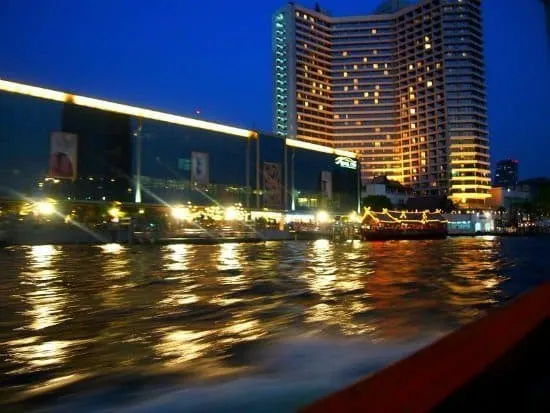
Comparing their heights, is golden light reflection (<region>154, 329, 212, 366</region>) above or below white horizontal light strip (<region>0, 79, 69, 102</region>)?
below

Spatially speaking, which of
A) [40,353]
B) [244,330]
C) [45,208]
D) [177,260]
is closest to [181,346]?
[244,330]

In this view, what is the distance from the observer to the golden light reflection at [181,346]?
15.8 feet

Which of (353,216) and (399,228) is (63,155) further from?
(353,216)

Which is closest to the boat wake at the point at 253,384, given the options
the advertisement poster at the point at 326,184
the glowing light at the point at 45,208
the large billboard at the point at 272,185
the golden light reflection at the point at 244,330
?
the golden light reflection at the point at 244,330

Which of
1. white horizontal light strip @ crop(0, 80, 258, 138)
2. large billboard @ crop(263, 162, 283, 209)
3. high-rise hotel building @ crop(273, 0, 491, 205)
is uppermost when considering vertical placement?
high-rise hotel building @ crop(273, 0, 491, 205)

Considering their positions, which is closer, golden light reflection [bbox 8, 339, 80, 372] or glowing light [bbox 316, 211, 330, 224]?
golden light reflection [bbox 8, 339, 80, 372]

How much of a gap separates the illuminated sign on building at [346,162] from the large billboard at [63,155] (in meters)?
41.4

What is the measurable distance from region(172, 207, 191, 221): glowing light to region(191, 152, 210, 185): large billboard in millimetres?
3475

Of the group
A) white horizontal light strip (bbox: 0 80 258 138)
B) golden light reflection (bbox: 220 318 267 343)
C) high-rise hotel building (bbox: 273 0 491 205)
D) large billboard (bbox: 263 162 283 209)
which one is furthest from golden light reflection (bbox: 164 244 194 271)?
high-rise hotel building (bbox: 273 0 491 205)

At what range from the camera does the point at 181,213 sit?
189ft

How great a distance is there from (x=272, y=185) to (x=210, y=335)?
2449 inches

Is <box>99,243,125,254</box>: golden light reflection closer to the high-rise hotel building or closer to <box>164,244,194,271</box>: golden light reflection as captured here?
<box>164,244,194,271</box>: golden light reflection

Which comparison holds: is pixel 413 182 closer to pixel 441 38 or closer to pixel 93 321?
pixel 441 38

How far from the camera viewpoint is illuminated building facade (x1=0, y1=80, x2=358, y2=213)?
45.1m
